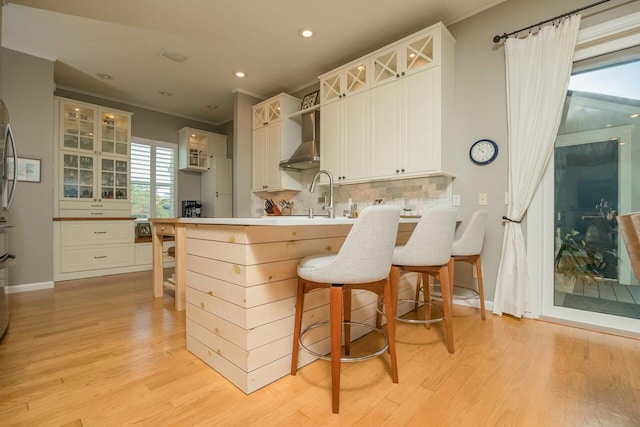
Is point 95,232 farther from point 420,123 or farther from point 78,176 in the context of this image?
point 420,123

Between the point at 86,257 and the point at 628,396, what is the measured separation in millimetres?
5486

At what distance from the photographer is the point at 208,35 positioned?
10.2 ft

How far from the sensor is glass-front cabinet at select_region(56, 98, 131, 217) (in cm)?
410

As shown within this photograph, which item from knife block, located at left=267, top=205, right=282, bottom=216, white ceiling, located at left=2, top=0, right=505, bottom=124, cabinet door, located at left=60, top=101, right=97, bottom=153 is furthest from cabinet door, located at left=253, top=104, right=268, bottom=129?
cabinet door, located at left=60, top=101, right=97, bottom=153

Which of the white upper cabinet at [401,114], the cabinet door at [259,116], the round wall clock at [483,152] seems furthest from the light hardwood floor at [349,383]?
the cabinet door at [259,116]

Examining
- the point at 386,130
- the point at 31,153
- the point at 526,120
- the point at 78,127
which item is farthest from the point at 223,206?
the point at 526,120

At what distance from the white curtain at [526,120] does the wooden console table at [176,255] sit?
9.31ft

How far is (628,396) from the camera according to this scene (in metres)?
1.38

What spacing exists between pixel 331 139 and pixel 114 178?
3.55 metres

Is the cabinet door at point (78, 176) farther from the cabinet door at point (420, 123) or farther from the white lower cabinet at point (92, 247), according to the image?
the cabinet door at point (420, 123)

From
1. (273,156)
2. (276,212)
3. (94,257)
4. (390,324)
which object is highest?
(273,156)

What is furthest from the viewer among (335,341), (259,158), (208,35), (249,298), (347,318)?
(259,158)

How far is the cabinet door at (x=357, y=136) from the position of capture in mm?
3180

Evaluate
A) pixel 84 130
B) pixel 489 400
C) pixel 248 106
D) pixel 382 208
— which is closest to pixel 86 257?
pixel 84 130
